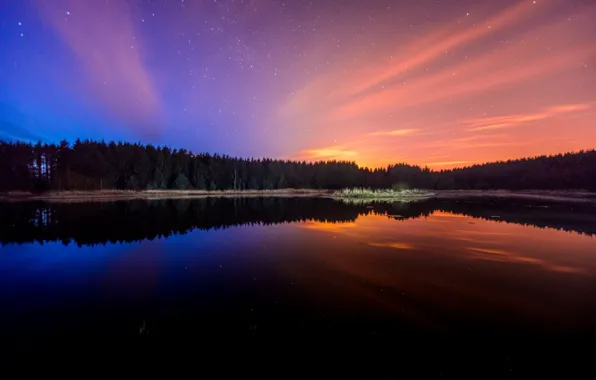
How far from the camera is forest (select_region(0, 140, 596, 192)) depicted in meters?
76.1

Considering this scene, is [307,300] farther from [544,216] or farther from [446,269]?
[544,216]

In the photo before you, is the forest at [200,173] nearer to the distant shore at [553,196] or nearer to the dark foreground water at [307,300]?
the distant shore at [553,196]

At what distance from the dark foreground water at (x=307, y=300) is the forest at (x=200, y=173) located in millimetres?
72386

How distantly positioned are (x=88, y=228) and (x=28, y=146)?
8788 cm

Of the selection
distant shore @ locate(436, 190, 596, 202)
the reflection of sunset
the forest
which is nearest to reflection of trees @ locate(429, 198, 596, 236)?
the reflection of sunset

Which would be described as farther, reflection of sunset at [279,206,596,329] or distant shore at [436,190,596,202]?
distant shore at [436,190,596,202]

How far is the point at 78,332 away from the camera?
6.50m

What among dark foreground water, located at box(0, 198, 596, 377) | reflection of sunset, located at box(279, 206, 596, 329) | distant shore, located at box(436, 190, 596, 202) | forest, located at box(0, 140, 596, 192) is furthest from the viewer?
forest, located at box(0, 140, 596, 192)

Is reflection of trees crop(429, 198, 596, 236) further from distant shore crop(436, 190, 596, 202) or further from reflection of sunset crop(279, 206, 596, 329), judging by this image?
distant shore crop(436, 190, 596, 202)

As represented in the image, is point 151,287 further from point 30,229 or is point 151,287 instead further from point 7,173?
point 7,173

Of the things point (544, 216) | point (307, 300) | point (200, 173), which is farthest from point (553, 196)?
point (200, 173)

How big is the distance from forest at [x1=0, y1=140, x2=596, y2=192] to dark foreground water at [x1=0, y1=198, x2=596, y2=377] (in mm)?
72386

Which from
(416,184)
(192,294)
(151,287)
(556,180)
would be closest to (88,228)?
(151,287)

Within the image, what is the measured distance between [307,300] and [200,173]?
97.8m
